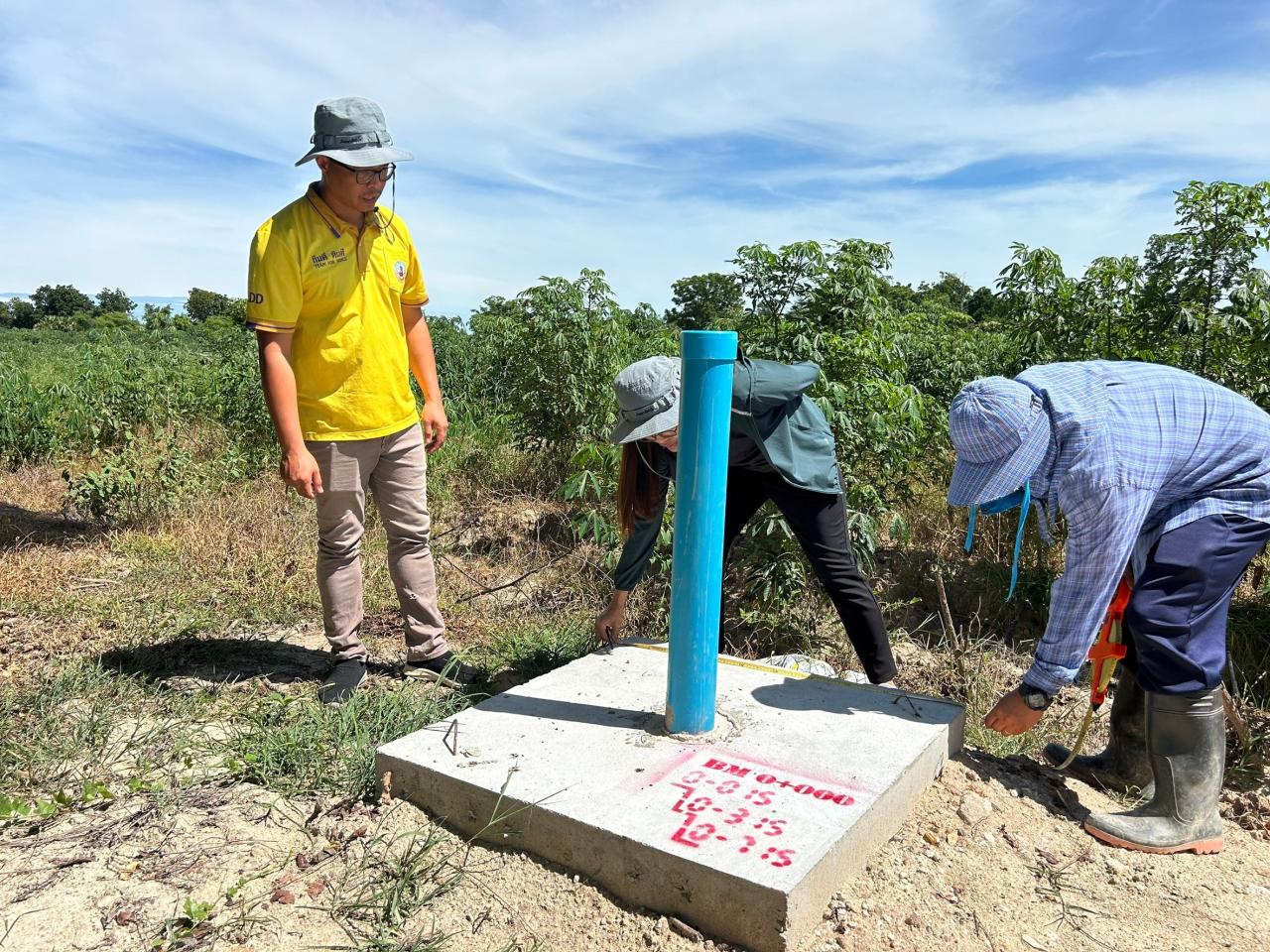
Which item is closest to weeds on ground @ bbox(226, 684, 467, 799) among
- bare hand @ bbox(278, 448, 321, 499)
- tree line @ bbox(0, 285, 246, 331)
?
bare hand @ bbox(278, 448, 321, 499)

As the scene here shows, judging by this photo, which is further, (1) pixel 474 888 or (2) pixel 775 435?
(2) pixel 775 435

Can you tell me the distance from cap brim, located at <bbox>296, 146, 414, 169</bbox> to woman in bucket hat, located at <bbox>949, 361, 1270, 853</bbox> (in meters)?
1.84

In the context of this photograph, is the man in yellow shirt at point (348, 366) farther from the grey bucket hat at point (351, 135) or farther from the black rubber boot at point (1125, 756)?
the black rubber boot at point (1125, 756)

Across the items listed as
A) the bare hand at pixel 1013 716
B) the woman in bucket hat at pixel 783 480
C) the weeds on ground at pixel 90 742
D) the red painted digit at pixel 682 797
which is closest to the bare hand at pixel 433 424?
the woman in bucket hat at pixel 783 480

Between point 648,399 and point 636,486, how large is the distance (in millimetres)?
457

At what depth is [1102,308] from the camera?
15.1 feet

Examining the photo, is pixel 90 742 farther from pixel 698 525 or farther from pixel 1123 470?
pixel 1123 470

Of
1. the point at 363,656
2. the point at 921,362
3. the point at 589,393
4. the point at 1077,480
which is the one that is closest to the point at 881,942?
the point at 1077,480

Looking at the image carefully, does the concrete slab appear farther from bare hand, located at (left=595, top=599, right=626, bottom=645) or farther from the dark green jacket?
the dark green jacket

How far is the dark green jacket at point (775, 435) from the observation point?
2711mm

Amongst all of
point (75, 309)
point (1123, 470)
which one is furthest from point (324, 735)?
point (75, 309)

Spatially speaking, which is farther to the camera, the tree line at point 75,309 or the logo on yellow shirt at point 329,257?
the tree line at point 75,309

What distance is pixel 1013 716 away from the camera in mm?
2334

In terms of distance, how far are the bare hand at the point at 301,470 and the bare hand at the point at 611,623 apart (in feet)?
3.40
